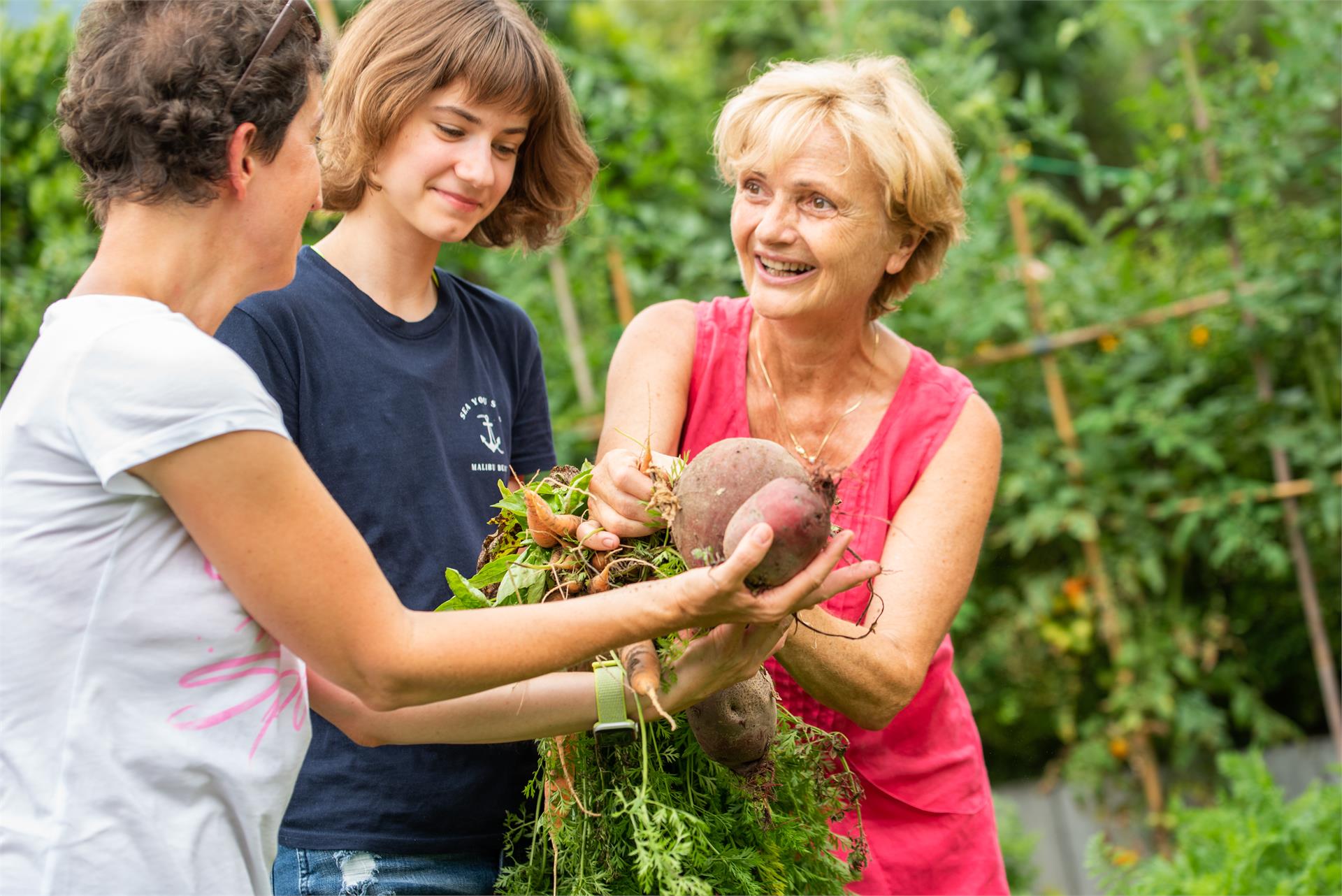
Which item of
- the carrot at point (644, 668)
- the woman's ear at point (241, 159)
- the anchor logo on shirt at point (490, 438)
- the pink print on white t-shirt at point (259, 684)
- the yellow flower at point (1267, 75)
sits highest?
the yellow flower at point (1267, 75)

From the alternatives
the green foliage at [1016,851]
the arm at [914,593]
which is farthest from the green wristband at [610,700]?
the green foliage at [1016,851]

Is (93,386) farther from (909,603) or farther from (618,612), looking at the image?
(909,603)

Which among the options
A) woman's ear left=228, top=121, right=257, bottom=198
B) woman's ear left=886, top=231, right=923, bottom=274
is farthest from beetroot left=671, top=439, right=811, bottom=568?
woman's ear left=886, top=231, right=923, bottom=274

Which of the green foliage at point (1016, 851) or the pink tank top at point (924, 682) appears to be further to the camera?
the green foliage at point (1016, 851)

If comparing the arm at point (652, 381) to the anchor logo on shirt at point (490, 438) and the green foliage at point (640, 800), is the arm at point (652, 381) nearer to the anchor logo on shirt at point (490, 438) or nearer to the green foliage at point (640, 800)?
the anchor logo on shirt at point (490, 438)

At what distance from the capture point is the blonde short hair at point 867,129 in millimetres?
2566

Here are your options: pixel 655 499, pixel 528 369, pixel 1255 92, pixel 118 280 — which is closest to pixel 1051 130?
pixel 1255 92

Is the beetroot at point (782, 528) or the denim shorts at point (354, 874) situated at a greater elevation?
the beetroot at point (782, 528)

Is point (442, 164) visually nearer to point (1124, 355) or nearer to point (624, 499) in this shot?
point (624, 499)

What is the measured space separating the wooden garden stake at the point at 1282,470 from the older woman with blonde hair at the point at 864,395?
2.74 m

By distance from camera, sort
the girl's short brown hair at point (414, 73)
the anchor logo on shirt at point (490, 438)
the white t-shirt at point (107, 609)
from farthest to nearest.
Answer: the anchor logo on shirt at point (490, 438), the girl's short brown hair at point (414, 73), the white t-shirt at point (107, 609)

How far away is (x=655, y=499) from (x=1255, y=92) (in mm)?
4217

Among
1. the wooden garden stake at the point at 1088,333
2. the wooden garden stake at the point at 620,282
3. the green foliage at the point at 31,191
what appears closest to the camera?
the wooden garden stake at the point at 1088,333

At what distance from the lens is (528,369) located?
2.62m
